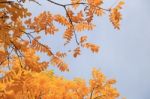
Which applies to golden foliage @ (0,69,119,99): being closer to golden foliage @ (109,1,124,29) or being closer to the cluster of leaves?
the cluster of leaves

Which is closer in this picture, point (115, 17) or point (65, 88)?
point (115, 17)

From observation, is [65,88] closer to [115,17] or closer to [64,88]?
[64,88]

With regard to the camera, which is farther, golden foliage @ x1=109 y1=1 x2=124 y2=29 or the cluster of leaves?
the cluster of leaves

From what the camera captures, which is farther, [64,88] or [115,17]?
[64,88]

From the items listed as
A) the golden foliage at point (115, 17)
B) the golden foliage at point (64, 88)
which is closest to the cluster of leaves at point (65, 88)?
the golden foliage at point (64, 88)

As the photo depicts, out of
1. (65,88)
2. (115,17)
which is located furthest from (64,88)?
(115,17)

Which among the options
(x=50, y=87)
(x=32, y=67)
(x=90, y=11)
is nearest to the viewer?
(x=32, y=67)

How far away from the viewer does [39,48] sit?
4.78 metres

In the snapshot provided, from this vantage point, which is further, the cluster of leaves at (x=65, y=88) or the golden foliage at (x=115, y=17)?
the cluster of leaves at (x=65, y=88)

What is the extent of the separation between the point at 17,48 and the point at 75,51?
215cm

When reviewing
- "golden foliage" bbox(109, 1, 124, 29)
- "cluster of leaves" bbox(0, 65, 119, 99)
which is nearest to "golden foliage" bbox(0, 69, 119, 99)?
"cluster of leaves" bbox(0, 65, 119, 99)

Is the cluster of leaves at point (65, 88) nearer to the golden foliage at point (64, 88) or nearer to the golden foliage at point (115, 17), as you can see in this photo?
the golden foliage at point (64, 88)

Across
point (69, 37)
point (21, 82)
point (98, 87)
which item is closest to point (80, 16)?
point (69, 37)

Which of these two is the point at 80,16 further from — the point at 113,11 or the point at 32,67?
the point at 32,67
